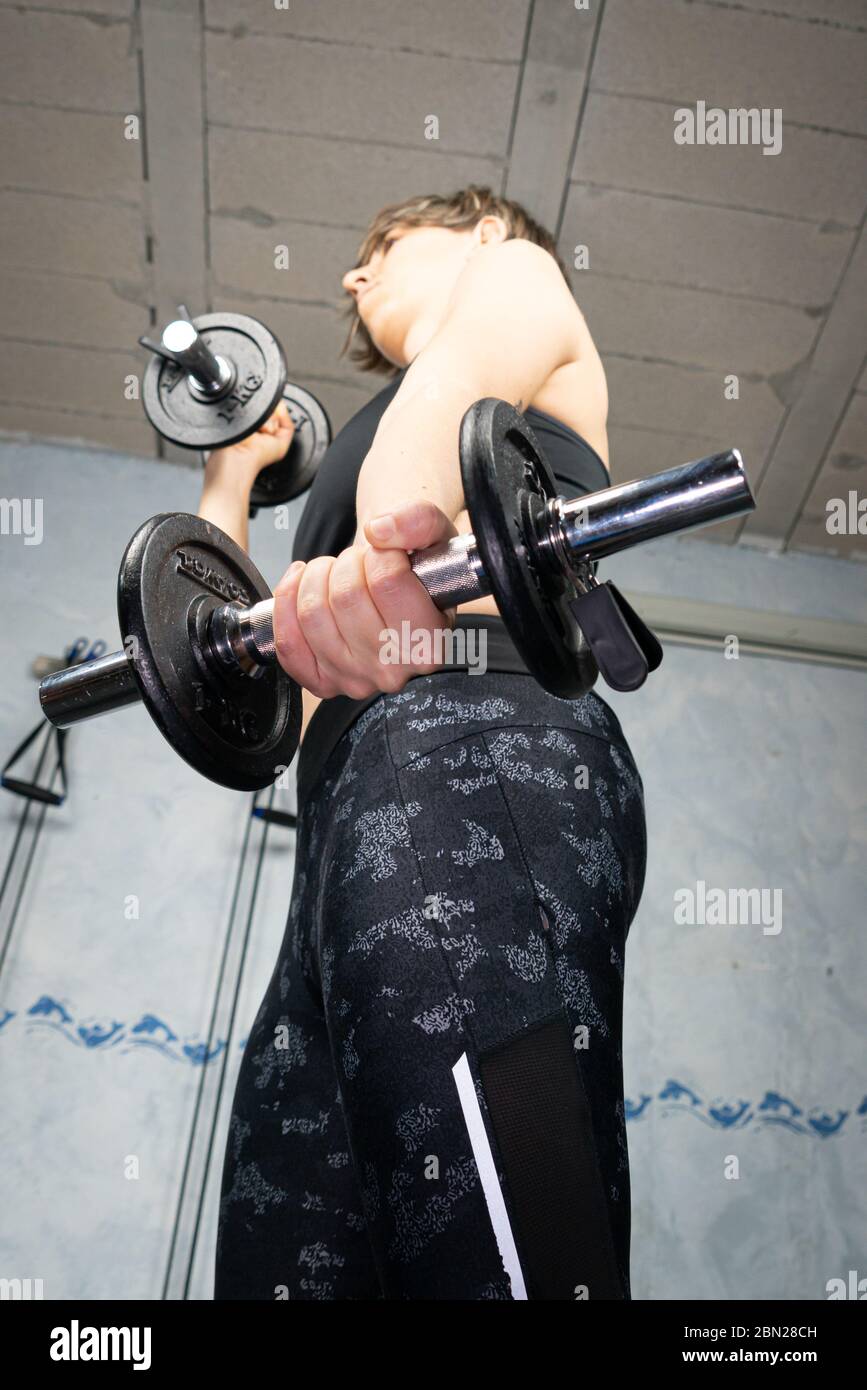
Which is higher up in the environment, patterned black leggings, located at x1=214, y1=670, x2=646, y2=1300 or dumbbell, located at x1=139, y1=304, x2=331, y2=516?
dumbbell, located at x1=139, y1=304, x2=331, y2=516

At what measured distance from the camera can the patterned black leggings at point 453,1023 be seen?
72cm

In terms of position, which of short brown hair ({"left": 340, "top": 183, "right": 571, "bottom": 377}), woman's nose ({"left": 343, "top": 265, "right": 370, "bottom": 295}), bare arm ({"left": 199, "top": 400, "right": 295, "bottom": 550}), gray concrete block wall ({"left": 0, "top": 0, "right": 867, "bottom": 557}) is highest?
gray concrete block wall ({"left": 0, "top": 0, "right": 867, "bottom": 557})

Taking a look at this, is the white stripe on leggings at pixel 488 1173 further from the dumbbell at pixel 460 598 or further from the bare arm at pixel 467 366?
the bare arm at pixel 467 366

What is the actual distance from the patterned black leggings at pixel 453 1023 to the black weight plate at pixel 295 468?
35.3 inches

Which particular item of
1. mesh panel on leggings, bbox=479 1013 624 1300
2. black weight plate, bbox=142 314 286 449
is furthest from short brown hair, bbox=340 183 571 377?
mesh panel on leggings, bbox=479 1013 624 1300

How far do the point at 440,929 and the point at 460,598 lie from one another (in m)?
0.24

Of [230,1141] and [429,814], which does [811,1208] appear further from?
[429,814]

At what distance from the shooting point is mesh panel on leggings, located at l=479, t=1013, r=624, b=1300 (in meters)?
0.69

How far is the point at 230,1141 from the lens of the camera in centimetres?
104

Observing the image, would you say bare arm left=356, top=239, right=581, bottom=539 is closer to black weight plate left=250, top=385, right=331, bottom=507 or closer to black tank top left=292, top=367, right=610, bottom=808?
black tank top left=292, top=367, right=610, bottom=808

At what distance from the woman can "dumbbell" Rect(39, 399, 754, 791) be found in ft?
0.20

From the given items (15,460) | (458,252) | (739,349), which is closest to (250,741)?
(458,252)

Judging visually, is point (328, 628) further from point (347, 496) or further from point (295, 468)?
point (295, 468)

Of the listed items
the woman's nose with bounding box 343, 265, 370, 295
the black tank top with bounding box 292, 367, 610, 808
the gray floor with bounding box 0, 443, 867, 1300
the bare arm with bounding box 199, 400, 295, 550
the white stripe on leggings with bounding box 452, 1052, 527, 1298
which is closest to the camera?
the white stripe on leggings with bounding box 452, 1052, 527, 1298
